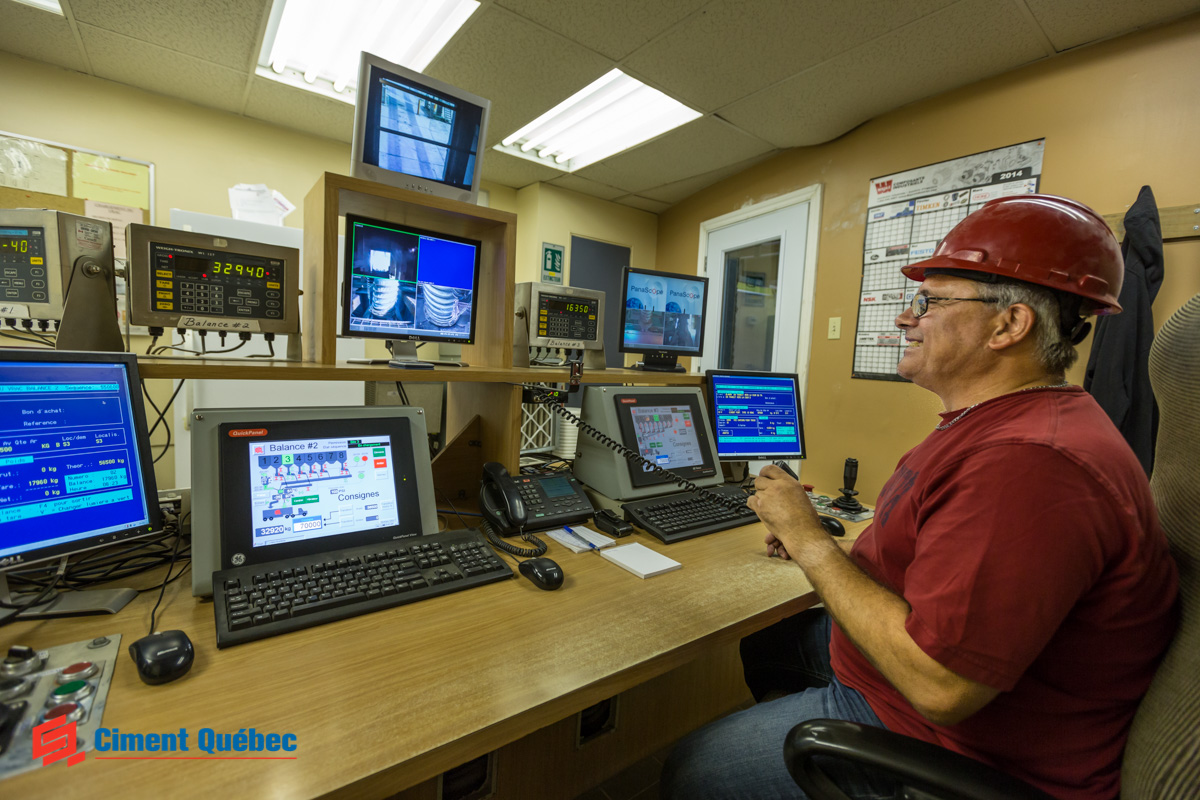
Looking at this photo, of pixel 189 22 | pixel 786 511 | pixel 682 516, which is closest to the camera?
pixel 786 511

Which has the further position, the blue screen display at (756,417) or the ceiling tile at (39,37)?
the ceiling tile at (39,37)

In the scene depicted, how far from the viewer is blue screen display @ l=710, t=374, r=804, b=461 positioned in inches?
71.0

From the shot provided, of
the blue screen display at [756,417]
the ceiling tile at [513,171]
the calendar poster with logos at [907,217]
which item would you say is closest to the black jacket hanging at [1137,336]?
the calendar poster with logos at [907,217]

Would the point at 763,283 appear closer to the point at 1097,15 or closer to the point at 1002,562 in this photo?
the point at 1097,15

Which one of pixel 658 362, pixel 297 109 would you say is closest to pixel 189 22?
pixel 297 109

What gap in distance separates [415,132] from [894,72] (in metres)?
2.19

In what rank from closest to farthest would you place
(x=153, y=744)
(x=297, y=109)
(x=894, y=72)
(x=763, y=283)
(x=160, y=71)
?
(x=153, y=744), (x=894, y=72), (x=160, y=71), (x=297, y=109), (x=763, y=283)

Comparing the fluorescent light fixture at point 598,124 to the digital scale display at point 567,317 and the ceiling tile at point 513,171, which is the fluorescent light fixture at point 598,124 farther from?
the digital scale display at point 567,317

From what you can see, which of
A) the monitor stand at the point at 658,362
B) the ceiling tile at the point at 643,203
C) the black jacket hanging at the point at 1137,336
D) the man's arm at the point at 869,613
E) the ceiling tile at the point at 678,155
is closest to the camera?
the man's arm at the point at 869,613

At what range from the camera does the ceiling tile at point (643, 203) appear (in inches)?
163

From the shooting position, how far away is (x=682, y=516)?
1441mm

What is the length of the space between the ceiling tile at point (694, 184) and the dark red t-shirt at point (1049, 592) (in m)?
3.09

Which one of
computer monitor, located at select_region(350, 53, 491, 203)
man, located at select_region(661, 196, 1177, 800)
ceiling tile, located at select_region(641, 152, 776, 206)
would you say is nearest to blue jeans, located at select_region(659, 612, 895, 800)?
man, located at select_region(661, 196, 1177, 800)

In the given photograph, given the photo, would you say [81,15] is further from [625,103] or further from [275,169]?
[625,103]
